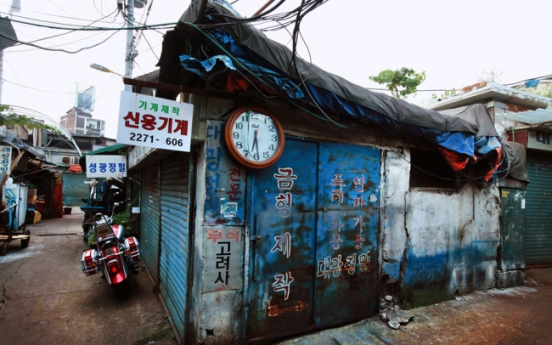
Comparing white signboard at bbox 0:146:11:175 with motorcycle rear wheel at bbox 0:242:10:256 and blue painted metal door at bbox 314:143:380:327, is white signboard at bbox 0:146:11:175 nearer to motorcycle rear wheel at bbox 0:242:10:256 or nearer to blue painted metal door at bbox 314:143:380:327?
motorcycle rear wheel at bbox 0:242:10:256

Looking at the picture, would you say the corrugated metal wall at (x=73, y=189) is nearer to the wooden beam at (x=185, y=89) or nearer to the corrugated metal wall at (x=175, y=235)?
the corrugated metal wall at (x=175, y=235)

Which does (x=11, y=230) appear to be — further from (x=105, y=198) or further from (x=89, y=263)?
(x=89, y=263)

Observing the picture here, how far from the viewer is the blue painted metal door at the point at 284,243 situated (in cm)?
378

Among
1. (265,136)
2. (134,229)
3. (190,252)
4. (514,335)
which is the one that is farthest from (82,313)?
(514,335)

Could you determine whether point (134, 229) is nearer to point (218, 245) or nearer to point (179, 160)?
point (179, 160)

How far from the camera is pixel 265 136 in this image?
12.2 ft

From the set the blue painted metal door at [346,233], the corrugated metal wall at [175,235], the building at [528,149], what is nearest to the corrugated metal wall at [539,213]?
the building at [528,149]

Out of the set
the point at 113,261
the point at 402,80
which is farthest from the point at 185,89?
the point at 402,80

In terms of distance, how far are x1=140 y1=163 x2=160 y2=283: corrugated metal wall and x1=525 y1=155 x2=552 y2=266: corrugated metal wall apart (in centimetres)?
942

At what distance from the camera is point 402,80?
1423cm

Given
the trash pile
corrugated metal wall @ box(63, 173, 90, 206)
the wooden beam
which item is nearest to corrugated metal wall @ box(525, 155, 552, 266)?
the trash pile

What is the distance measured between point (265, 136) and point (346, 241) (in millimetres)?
2138

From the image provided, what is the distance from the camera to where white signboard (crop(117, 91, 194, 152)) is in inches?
118

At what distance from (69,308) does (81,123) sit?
39528mm
